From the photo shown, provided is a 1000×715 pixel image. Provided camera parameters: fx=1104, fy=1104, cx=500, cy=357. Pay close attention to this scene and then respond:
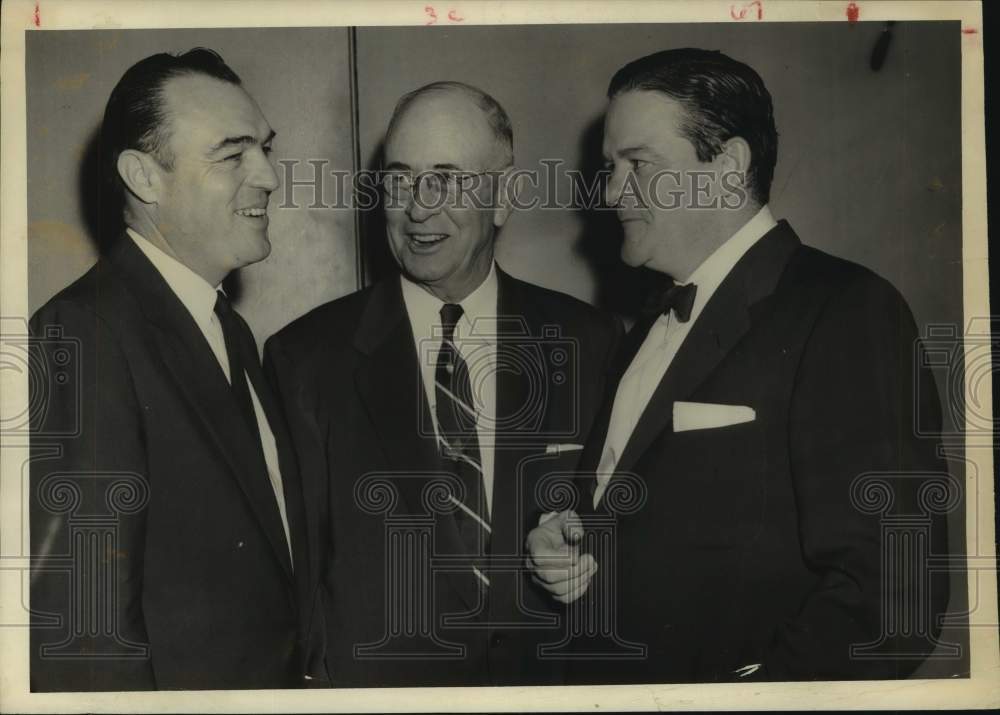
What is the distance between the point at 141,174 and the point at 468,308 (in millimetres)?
807

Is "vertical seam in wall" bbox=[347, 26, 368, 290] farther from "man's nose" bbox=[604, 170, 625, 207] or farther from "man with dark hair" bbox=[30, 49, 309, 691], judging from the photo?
"man's nose" bbox=[604, 170, 625, 207]

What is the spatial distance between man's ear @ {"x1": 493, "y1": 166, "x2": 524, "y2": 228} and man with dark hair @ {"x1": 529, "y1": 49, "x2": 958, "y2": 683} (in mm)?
216

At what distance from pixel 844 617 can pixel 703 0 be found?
1.48m

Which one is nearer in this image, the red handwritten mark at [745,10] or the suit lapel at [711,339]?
the suit lapel at [711,339]

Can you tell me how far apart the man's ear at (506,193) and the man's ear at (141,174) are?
2.54 feet

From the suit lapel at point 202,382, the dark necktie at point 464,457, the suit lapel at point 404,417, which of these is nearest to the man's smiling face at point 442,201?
the suit lapel at point 404,417

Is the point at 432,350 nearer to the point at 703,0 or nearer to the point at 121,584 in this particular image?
the point at 121,584

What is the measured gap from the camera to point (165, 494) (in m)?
2.49

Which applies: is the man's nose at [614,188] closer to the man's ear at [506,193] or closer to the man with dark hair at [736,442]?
the man with dark hair at [736,442]

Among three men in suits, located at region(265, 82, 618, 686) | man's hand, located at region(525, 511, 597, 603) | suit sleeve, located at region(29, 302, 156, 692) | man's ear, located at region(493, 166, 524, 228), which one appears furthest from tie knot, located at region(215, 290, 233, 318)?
man's hand, located at region(525, 511, 597, 603)

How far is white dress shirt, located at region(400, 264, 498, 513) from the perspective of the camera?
2.54 metres

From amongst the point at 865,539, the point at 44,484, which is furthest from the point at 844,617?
the point at 44,484

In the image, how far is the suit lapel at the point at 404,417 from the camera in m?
2.54

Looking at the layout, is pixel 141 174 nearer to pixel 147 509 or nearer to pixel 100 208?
pixel 100 208
